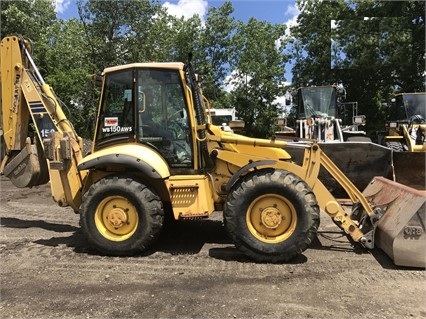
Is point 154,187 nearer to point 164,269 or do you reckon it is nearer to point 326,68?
point 164,269

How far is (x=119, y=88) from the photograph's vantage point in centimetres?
557

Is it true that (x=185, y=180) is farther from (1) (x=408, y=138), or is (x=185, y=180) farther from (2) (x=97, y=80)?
(1) (x=408, y=138)

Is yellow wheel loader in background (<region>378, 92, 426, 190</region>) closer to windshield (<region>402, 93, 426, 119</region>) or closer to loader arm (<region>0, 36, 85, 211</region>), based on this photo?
windshield (<region>402, 93, 426, 119</region>)

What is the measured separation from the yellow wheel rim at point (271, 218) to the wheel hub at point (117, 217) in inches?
57.9

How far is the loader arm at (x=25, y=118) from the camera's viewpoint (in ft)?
20.7

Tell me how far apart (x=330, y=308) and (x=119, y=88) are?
3531mm

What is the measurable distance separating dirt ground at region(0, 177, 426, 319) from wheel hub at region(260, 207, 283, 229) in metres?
0.45

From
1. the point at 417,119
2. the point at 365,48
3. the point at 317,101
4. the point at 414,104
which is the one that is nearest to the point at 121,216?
the point at 317,101

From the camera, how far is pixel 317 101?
13492 mm

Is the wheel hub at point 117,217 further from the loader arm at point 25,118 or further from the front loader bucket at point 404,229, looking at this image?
the front loader bucket at point 404,229

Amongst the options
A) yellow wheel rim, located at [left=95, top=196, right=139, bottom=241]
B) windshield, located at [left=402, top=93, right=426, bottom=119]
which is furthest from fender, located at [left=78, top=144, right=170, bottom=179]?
windshield, located at [left=402, top=93, right=426, bottom=119]

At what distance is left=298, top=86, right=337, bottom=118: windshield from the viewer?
13.3 metres

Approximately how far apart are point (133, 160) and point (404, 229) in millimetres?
3041

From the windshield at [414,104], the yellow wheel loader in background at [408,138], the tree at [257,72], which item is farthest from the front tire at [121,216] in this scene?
the tree at [257,72]
